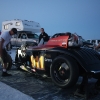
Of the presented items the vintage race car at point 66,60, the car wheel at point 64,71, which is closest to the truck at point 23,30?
the vintage race car at point 66,60

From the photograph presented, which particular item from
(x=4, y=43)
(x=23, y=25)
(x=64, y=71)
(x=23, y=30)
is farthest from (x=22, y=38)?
(x=64, y=71)

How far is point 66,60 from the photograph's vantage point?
159 inches

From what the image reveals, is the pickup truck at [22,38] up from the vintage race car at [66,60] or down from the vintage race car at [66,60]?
up

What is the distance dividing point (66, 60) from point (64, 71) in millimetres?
263

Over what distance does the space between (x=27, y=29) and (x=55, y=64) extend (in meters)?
14.8

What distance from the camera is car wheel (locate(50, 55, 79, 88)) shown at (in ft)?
12.9

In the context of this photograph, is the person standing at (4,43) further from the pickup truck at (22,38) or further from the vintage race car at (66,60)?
the pickup truck at (22,38)

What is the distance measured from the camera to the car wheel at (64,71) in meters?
3.92

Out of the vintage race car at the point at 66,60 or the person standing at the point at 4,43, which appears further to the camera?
the person standing at the point at 4,43

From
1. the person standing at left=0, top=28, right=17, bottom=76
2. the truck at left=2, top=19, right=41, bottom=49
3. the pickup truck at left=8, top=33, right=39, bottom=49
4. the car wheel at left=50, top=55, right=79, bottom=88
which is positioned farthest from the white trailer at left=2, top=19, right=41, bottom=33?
the car wheel at left=50, top=55, right=79, bottom=88

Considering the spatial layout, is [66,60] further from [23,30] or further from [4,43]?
[23,30]

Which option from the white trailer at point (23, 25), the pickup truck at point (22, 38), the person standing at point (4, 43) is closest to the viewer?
the person standing at point (4, 43)

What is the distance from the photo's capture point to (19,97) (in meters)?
3.60

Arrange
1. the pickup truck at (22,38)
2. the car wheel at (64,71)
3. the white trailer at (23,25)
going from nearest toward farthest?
the car wheel at (64,71) → the pickup truck at (22,38) → the white trailer at (23,25)
